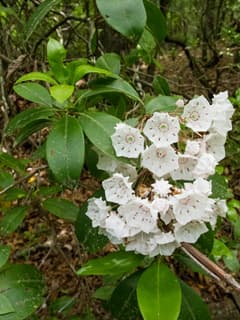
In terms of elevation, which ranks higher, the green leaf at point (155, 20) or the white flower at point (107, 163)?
the green leaf at point (155, 20)

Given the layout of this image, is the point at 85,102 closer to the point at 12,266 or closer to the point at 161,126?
the point at 161,126

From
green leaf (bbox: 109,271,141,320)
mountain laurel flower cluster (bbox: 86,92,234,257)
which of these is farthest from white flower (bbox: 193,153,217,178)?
green leaf (bbox: 109,271,141,320)

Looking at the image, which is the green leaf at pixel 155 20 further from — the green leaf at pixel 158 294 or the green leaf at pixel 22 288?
the green leaf at pixel 22 288

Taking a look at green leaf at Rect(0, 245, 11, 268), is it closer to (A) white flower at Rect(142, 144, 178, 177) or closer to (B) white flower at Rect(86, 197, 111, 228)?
(B) white flower at Rect(86, 197, 111, 228)

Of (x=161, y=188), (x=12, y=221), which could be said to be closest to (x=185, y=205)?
(x=161, y=188)

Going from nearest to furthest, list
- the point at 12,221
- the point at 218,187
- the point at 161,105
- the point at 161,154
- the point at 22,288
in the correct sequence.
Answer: the point at 161,154
the point at 161,105
the point at 218,187
the point at 22,288
the point at 12,221

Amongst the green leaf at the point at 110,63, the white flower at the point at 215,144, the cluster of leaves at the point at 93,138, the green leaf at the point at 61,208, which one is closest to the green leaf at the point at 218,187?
the cluster of leaves at the point at 93,138

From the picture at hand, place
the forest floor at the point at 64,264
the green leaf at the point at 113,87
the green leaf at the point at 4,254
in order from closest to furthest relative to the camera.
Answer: the green leaf at the point at 113,87 < the green leaf at the point at 4,254 < the forest floor at the point at 64,264

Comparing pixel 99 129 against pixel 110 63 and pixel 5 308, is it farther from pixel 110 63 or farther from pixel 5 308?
pixel 5 308
